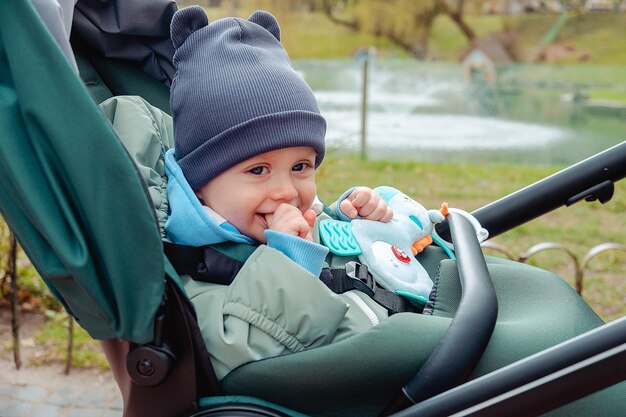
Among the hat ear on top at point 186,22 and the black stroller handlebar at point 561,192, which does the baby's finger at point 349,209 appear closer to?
the black stroller handlebar at point 561,192

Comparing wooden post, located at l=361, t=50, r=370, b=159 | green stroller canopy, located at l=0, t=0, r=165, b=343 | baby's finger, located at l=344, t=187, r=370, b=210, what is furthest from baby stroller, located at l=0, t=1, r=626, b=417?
wooden post, located at l=361, t=50, r=370, b=159

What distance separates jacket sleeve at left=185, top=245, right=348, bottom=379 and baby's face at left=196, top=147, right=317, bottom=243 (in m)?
0.18

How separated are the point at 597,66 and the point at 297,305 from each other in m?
6.94

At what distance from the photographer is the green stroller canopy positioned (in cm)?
124

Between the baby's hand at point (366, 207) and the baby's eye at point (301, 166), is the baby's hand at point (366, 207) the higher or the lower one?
the lower one

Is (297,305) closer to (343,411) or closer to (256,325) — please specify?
(256,325)

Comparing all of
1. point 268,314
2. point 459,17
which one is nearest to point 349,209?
point 268,314

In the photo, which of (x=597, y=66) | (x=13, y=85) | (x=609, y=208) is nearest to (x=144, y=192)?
(x=13, y=85)

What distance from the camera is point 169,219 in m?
1.66

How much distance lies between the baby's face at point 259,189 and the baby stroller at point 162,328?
0.29 metres

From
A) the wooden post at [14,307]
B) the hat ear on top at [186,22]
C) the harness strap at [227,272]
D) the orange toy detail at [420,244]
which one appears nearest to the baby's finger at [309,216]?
the harness strap at [227,272]

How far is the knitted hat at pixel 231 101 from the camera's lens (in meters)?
1.64

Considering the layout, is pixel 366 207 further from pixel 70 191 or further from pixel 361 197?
pixel 70 191

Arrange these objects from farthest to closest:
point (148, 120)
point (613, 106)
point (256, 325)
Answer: point (613, 106) < point (148, 120) < point (256, 325)
